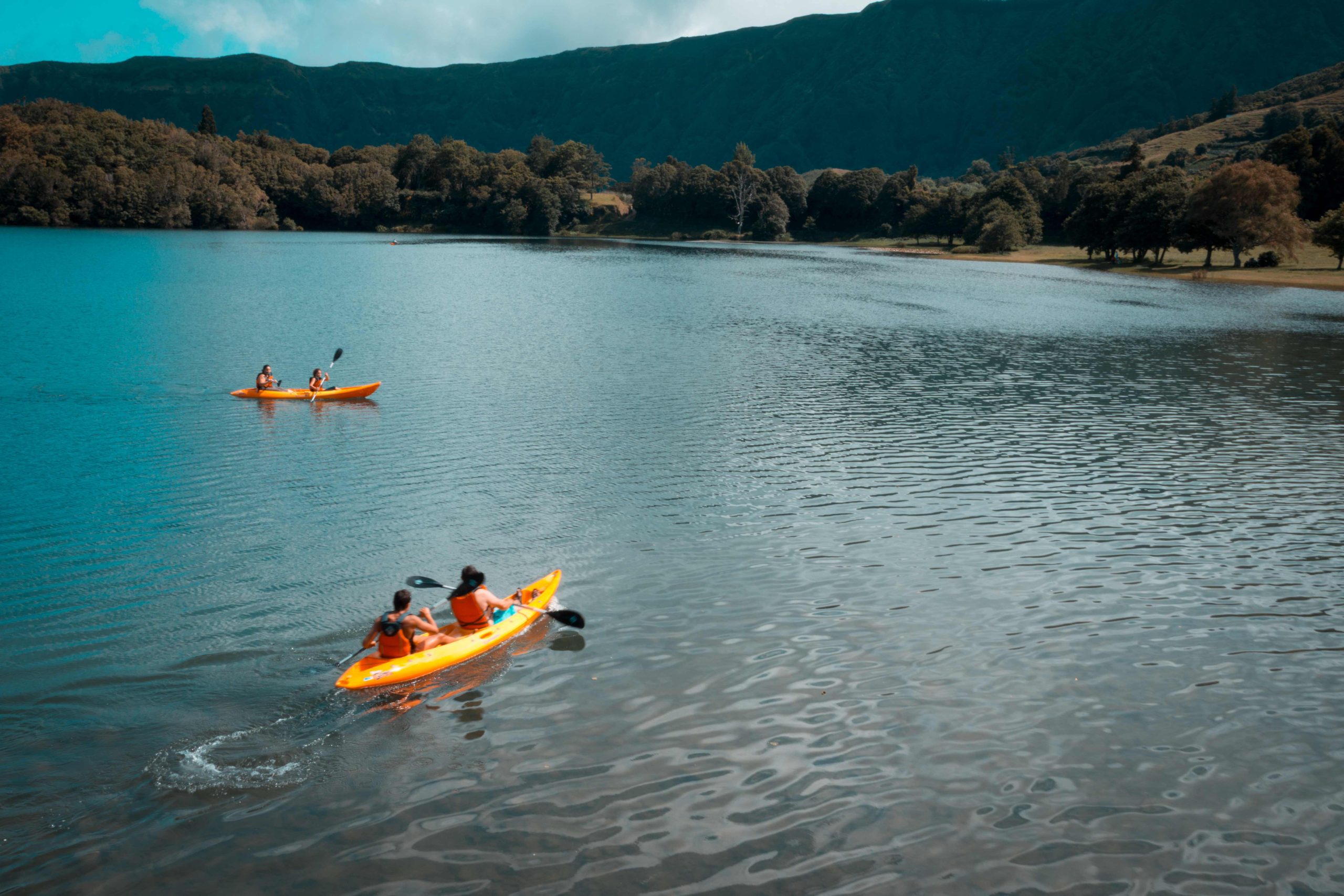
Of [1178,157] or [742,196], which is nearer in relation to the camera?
[1178,157]

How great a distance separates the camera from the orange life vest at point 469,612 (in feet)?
50.2

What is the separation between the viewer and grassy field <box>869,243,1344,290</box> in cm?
9506

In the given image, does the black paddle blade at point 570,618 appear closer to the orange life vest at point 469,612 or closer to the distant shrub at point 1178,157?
the orange life vest at point 469,612

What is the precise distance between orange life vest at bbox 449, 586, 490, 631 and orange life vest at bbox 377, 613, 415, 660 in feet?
4.14

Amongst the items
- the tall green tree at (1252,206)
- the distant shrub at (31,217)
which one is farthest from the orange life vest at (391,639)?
the distant shrub at (31,217)

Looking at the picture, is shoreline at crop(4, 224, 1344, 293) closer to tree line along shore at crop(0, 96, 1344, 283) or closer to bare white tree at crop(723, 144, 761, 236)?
tree line along shore at crop(0, 96, 1344, 283)

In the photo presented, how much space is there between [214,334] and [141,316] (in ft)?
27.7

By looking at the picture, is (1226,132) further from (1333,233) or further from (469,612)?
(469,612)

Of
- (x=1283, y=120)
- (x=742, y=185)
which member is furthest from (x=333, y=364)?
(x=1283, y=120)

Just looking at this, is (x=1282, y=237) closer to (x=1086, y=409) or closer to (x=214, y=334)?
(x=1086, y=409)

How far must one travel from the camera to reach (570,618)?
15508 mm

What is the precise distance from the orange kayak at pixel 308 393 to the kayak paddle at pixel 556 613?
18865mm

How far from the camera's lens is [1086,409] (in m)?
34.9

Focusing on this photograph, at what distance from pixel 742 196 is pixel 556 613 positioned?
18621 cm
